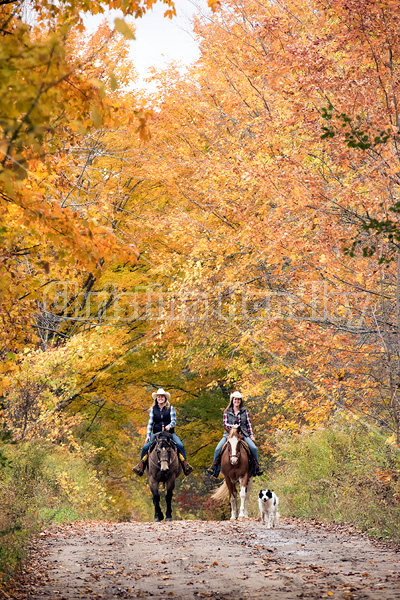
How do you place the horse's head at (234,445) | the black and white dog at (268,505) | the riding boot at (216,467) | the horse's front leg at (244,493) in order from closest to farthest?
1. the black and white dog at (268,505)
2. the horse's head at (234,445)
3. the horse's front leg at (244,493)
4. the riding boot at (216,467)

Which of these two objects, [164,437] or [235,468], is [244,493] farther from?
[164,437]

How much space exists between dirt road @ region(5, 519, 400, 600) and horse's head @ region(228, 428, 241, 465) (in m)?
2.35

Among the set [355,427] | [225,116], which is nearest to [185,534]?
[355,427]

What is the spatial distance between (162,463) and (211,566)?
7.53 m

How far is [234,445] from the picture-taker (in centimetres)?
1445

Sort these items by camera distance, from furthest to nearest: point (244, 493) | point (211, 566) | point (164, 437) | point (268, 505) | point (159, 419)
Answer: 1. point (159, 419)
2. point (164, 437)
3. point (244, 493)
4. point (268, 505)
5. point (211, 566)

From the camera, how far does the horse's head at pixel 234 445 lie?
47.0 ft

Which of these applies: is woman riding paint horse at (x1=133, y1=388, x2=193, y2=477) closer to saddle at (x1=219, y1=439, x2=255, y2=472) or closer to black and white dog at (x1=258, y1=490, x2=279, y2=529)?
saddle at (x1=219, y1=439, x2=255, y2=472)

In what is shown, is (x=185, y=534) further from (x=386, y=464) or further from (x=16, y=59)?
(x=16, y=59)

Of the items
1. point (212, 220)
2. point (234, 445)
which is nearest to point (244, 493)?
point (234, 445)

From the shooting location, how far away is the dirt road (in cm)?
637

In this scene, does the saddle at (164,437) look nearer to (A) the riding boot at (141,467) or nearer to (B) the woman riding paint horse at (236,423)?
(A) the riding boot at (141,467)

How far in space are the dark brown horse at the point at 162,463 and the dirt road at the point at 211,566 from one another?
335 cm

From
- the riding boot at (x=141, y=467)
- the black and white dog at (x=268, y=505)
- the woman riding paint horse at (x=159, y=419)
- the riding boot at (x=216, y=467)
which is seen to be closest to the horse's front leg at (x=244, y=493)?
the riding boot at (x=216, y=467)
